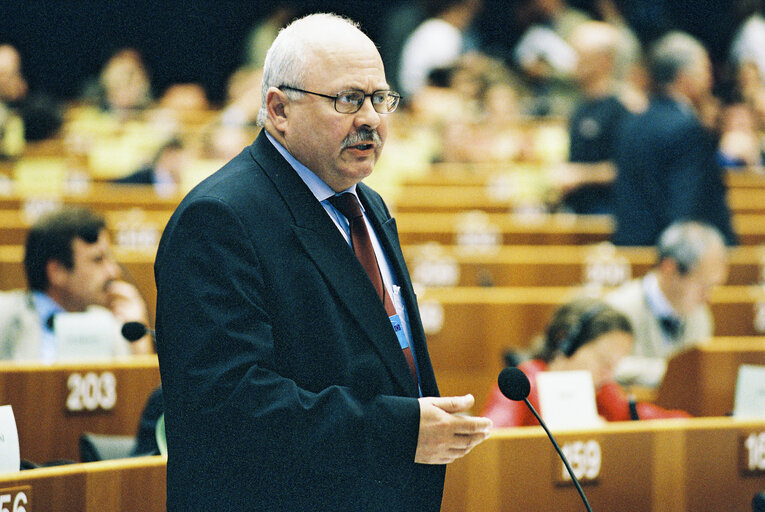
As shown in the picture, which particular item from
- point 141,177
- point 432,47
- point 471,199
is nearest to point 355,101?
point 471,199

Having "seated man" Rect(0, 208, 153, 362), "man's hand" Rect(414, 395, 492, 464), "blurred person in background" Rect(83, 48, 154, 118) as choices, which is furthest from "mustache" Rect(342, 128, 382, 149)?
"blurred person in background" Rect(83, 48, 154, 118)

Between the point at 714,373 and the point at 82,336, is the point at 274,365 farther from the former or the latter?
the point at 714,373

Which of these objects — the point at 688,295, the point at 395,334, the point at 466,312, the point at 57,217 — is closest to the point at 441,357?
the point at 466,312

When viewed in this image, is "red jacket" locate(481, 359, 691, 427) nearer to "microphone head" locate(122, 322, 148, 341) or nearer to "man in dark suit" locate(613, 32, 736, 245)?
"microphone head" locate(122, 322, 148, 341)

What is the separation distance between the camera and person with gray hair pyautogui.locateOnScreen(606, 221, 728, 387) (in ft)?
13.1

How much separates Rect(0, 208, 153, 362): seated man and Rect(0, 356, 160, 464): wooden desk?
0.39 m

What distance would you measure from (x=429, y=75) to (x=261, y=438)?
712 centimetres

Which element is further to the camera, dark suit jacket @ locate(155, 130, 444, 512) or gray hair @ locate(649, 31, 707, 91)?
gray hair @ locate(649, 31, 707, 91)

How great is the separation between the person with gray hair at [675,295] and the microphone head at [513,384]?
2.29 meters

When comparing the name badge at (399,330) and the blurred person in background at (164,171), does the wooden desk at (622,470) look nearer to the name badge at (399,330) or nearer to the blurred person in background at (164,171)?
the name badge at (399,330)

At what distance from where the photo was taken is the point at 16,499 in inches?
70.9

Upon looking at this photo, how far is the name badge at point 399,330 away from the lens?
1.69 metres

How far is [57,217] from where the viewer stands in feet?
11.5

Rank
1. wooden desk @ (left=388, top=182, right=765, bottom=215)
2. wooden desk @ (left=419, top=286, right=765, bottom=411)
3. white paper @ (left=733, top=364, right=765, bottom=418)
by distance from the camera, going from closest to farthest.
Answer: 1. white paper @ (left=733, top=364, right=765, bottom=418)
2. wooden desk @ (left=419, top=286, right=765, bottom=411)
3. wooden desk @ (left=388, top=182, right=765, bottom=215)
